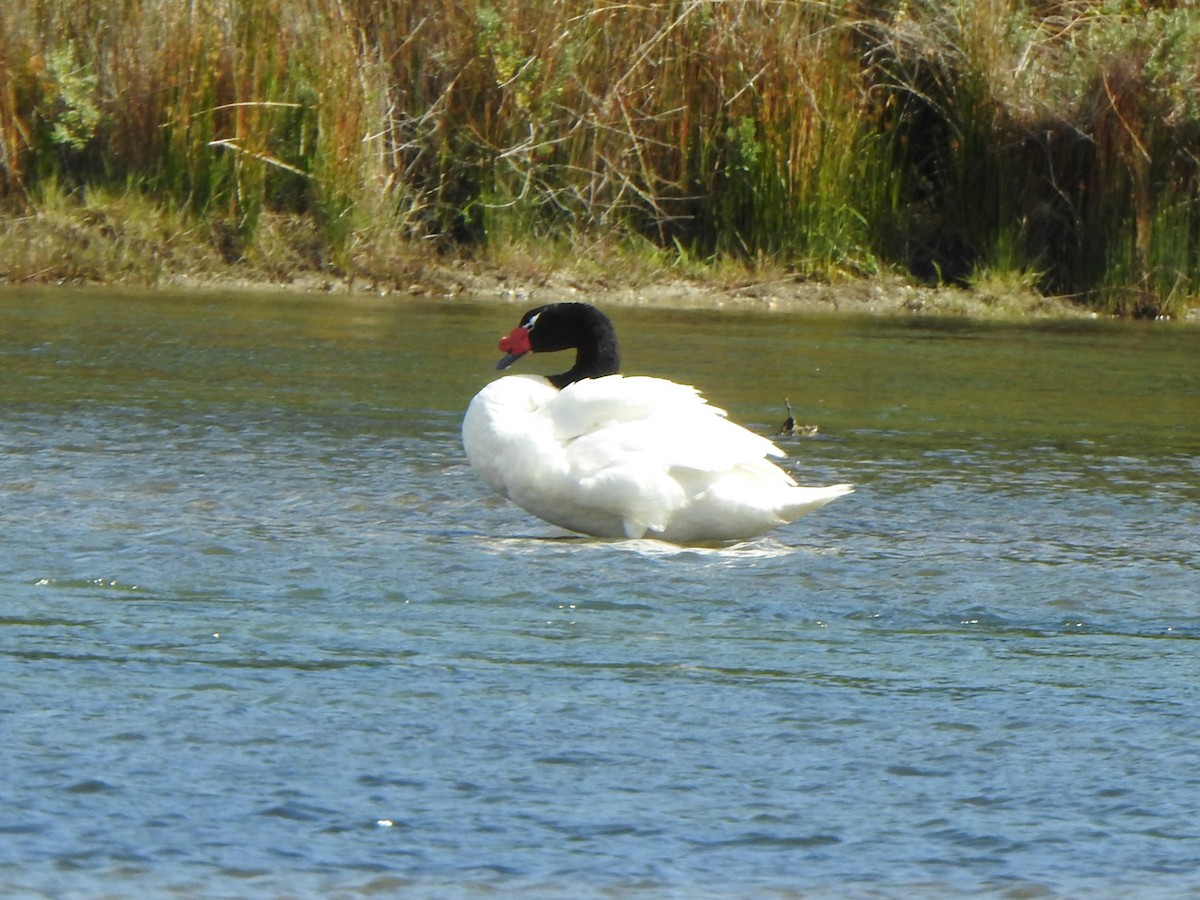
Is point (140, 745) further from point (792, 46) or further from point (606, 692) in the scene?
point (792, 46)

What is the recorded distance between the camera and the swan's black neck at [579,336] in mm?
6105

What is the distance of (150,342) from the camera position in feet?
27.9

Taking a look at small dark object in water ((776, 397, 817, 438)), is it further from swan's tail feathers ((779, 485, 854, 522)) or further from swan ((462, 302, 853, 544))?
swan's tail feathers ((779, 485, 854, 522))

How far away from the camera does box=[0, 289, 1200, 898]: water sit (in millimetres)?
2730


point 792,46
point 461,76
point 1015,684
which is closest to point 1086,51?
point 792,46

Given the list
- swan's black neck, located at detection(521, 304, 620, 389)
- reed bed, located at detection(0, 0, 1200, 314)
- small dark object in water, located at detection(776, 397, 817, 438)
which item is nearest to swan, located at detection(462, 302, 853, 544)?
swan's black neck, located at detection(521, 304, 620, 389)

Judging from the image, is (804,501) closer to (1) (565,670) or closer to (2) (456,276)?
(1) (565,670)

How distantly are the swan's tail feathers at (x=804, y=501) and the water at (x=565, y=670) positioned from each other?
0.34 feet

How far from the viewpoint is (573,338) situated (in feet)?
20.2

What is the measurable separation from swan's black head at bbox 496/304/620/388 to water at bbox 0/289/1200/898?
0.40m

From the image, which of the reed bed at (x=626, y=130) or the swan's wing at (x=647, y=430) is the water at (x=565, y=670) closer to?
the swan's wing at (x=647, y=430)

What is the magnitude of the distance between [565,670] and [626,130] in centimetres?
823

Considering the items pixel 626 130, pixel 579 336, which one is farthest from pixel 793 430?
pixel 626 130

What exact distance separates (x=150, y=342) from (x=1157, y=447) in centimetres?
412
